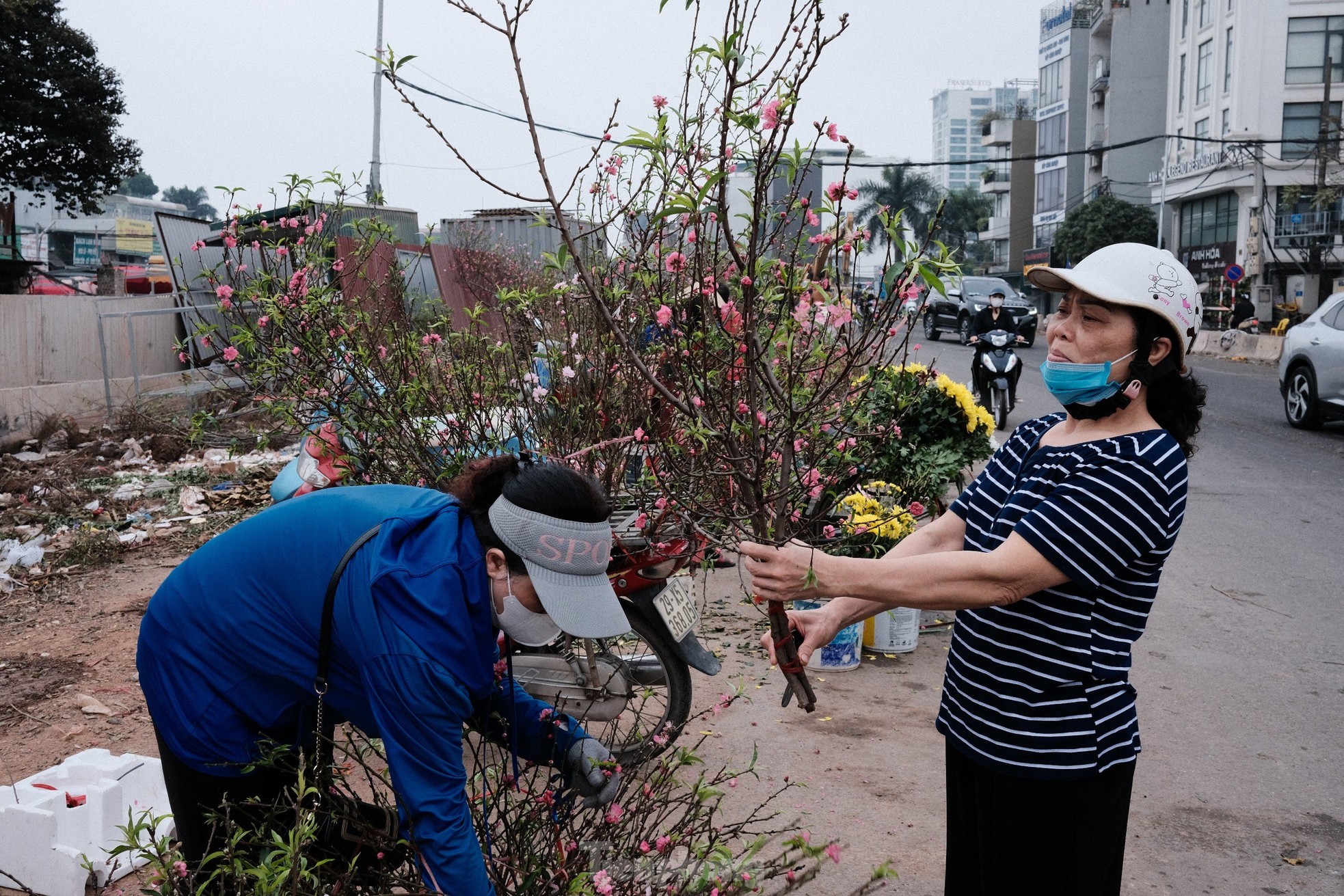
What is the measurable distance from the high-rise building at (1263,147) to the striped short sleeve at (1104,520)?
35.2 meters

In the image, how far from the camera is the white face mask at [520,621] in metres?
2.01

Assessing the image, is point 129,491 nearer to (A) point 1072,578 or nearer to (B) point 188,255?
(B) point 188,255

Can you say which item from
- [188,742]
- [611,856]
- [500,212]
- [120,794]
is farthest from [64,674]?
[500,212]

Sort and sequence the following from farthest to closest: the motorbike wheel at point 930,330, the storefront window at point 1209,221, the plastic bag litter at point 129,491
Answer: the storefront window at point 1209,221 → the motorbike wheel at point 930,330 → the plastic bag litter at point 129,491

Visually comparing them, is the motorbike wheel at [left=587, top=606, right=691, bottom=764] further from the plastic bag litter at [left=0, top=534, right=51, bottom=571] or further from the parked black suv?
the parked black suv

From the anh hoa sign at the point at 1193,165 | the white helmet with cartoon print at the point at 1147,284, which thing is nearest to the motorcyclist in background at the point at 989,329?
the white helmet with cartoon print at the point at 1147,284

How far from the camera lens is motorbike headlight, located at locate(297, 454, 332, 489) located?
5020mm

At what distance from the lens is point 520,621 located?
2.03 metres

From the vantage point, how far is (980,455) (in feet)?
19.9

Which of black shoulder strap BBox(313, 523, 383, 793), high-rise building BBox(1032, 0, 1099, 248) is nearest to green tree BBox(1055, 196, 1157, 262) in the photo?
high-rise building BBox(1032, 0, 1099, 248)

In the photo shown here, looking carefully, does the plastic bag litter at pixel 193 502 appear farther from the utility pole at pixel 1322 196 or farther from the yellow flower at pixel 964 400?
the utility pole at pixel 1322 196

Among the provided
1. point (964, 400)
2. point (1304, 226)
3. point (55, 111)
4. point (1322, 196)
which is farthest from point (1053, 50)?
point (964, 400)

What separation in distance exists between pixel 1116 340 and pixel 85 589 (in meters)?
6.32

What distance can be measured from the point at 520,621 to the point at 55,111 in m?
22.6
